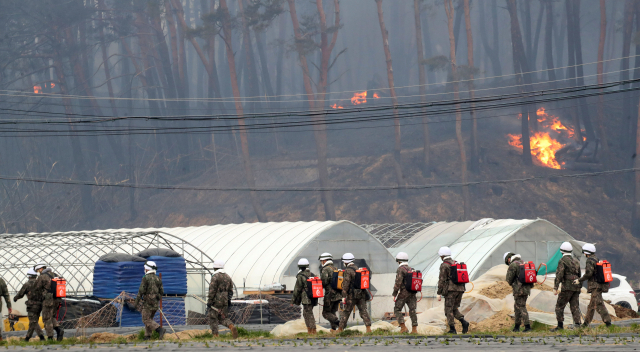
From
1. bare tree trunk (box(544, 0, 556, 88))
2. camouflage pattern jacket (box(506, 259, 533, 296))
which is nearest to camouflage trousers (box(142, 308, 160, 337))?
camouflage pattern jacket (box(506, 259, 533, 296))

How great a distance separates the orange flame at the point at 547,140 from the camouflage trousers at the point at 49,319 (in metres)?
47.9

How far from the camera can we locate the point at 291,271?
24297mm

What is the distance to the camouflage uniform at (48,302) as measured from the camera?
14813 mm

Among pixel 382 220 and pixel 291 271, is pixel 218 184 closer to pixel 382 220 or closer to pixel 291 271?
pixel 382 220

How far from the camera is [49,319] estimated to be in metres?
14.8

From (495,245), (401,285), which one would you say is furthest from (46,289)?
(495,245)

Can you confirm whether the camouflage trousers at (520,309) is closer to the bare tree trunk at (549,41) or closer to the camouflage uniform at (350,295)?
the camouflage uniform at (350,295)

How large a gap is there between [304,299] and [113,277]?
7.59m

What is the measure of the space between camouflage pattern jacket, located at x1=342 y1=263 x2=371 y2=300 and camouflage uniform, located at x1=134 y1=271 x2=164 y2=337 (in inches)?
149

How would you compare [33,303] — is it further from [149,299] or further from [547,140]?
[547,140]

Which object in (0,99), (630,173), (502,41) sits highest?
(502,41)

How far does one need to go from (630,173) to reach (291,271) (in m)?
40.1

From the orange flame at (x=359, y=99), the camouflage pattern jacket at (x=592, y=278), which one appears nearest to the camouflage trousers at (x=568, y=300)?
the camouflage pattern jacket at (x=592, y=278)

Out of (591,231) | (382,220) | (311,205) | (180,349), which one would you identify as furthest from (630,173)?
(180,349)
